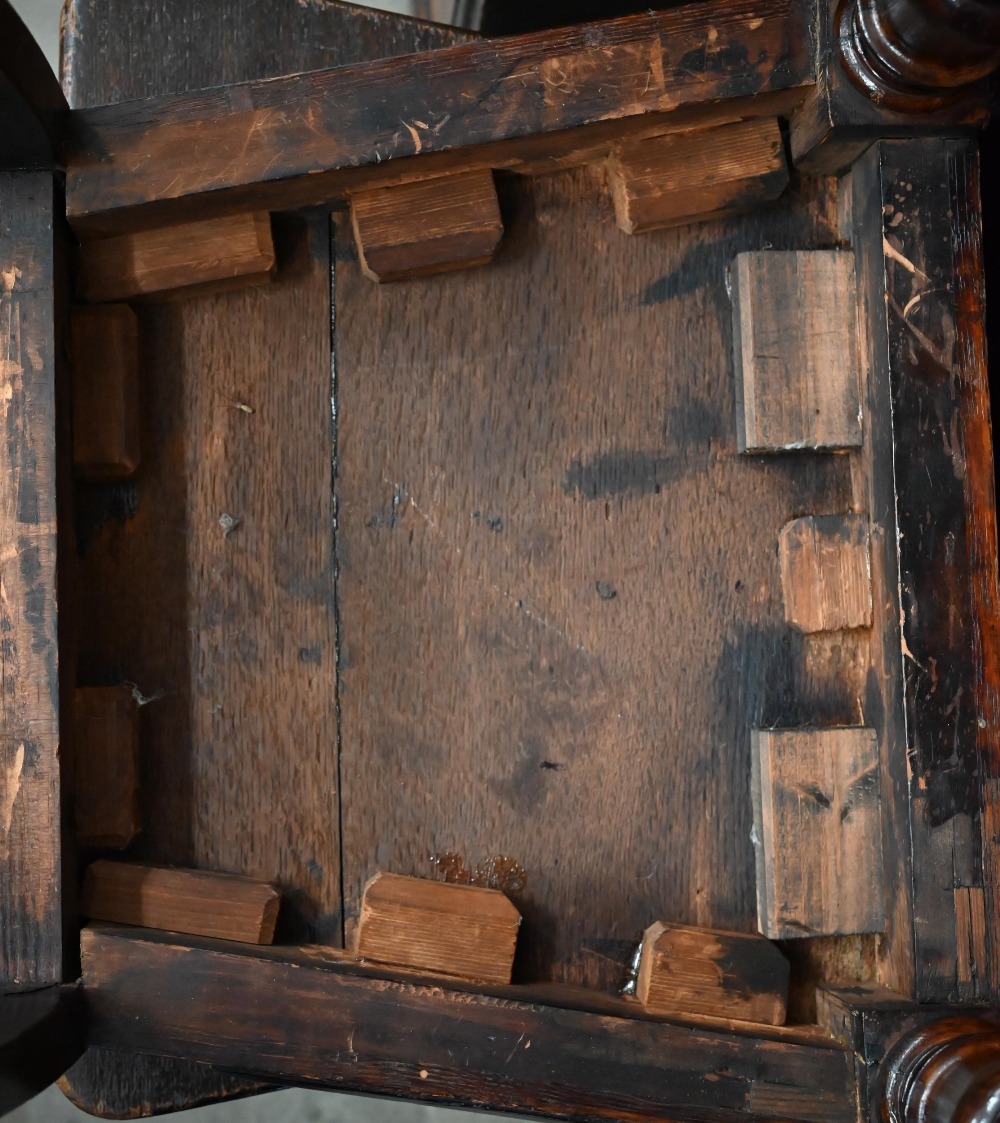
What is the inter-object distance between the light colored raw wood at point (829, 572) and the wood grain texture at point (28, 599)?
37.6 inches

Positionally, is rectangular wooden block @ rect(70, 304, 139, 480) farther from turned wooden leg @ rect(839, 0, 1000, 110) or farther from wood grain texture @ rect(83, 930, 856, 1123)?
turned wooden leg @ rect(839, 0, 1000, 110)

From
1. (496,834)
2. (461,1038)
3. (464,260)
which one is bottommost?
(461,1038)

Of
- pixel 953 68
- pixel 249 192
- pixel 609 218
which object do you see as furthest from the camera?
pixel 609 218

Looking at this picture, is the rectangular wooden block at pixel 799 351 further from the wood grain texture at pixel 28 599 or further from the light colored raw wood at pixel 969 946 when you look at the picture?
the wood grain texture at pixel 28 599

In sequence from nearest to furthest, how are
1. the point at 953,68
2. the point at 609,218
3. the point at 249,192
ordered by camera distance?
the point at 953,68 < the point at 249,192 < the point at 609,218

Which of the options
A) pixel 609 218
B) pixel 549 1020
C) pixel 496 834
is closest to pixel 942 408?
pixel 609 218

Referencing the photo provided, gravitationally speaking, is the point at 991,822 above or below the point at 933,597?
below

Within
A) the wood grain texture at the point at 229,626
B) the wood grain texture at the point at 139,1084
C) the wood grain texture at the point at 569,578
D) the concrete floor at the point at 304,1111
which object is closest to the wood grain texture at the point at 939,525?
the wood grain texture at the point at 569,578

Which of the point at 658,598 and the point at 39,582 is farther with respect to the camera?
the point at 658,598

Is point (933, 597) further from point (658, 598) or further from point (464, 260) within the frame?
point (464, 260)

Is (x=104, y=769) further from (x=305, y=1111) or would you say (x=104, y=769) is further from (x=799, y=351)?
(x=305, y=1111)

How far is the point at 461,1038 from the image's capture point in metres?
1.28

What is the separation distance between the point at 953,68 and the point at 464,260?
2.08 feet

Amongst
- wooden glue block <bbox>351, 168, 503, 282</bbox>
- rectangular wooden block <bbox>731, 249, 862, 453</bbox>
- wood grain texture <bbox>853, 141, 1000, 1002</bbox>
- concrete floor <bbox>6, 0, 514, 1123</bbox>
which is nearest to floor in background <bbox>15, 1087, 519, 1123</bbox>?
concrete floor <bbox>6, 0, 514, 1123</bbox>
